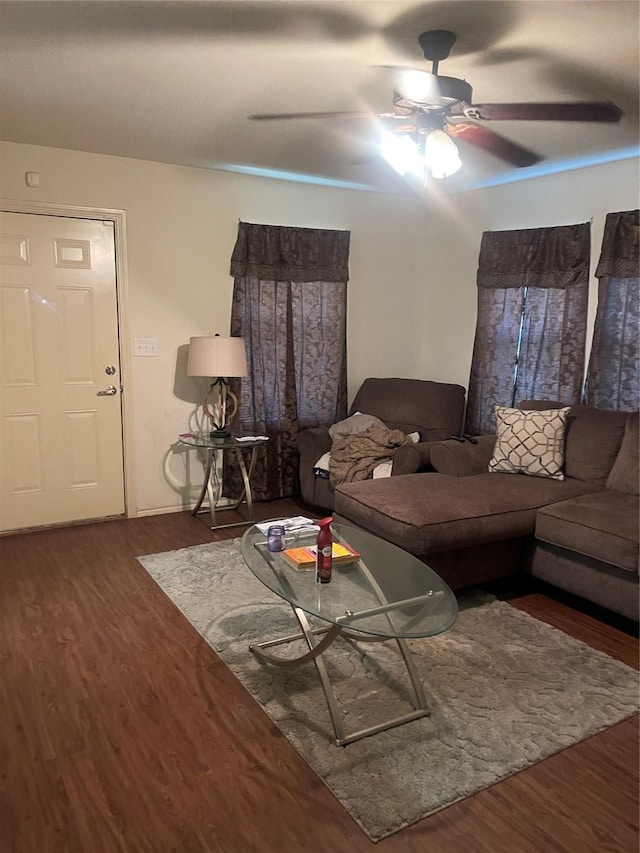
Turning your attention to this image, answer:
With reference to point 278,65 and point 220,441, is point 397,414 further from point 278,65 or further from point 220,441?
point 278,65

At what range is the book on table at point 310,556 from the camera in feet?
7.86

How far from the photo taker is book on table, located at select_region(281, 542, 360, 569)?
240 cm

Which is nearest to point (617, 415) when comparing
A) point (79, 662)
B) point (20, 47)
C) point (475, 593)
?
point (475, 593)

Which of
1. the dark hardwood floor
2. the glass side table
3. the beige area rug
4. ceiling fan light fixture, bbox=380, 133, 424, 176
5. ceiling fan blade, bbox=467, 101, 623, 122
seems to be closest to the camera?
the dark hardwood floor

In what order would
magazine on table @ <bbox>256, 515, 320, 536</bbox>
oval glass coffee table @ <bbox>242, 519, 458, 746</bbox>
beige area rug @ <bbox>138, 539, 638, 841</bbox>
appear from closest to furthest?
1. beige area rug @ <bbox>138, 539, 638, 841</bbox>
2. oval glass coffee table @ <bbox>242, 519, 458, 746</bbox>
3. magazine on table @ <bbox>256, 515, 320, 536</bbox>

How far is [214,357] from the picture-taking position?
403 cm

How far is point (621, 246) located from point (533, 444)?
1.37 meters

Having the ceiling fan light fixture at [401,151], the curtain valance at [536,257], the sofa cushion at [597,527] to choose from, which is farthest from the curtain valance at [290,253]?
the sofa cushion at [597,527]

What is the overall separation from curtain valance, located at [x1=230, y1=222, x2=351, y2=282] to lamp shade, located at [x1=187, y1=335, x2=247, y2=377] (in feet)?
2.25

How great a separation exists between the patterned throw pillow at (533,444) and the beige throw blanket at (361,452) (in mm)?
712

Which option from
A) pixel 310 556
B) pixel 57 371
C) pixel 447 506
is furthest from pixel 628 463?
pixel 57 371

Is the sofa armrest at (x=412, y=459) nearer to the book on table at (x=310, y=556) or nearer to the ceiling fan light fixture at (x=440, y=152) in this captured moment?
the book on table at (x=310, y=556)

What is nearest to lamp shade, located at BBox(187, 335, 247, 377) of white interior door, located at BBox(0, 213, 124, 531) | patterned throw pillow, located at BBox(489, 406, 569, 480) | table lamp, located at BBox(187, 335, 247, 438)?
table lamp, located at BBox(187, 335, 247, 438)

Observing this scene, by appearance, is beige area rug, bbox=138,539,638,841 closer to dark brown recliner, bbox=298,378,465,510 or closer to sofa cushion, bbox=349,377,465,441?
dark brown recliner, bbox=298,378,465,510
